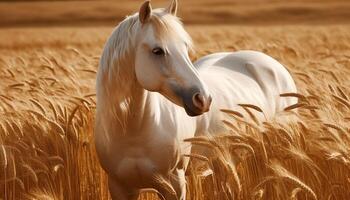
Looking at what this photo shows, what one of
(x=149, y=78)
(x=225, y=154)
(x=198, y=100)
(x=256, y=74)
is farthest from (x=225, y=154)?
(x=256, y=74)

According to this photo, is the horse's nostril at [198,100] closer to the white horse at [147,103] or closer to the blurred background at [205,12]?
the white horse at [147,103]

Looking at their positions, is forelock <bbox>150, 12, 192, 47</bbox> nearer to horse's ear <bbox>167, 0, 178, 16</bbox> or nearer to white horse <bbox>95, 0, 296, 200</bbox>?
white horse <bbox>95, 0, 296, 200</bbox>

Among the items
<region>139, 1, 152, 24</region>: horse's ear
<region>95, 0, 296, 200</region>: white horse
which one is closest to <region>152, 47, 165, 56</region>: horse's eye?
<region>95, 0, 296, 200</region>: white horse

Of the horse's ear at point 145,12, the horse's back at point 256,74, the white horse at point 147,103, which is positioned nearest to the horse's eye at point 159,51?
the white horse at point 147,103

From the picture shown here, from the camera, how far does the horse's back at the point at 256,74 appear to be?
16.2ft

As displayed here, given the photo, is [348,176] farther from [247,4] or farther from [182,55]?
[247,4]

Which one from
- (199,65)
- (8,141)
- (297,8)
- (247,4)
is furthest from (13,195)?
(247,4)

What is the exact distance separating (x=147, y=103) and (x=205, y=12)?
5457 centimetres

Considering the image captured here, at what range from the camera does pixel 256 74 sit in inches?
202

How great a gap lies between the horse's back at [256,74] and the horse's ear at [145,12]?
128 centimetres

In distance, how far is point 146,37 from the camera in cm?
349

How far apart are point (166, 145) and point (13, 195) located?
2.94ft

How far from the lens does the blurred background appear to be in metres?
52.4

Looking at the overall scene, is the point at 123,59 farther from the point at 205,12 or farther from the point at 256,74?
the point at 205,12
